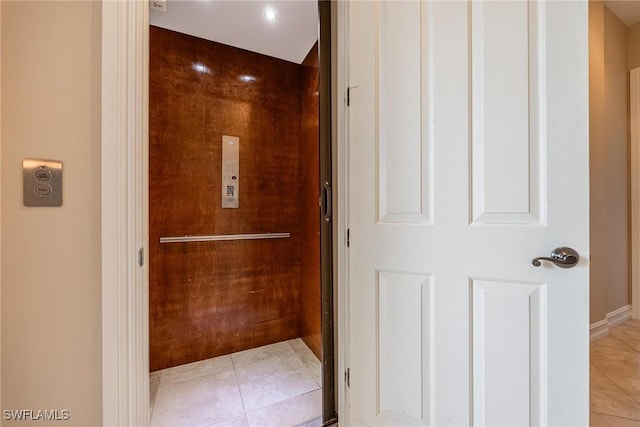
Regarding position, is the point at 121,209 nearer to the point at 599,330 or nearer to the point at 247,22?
the point at 247,22

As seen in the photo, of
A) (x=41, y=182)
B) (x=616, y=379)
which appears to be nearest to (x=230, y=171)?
(x=41, y=182)

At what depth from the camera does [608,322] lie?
2.34m

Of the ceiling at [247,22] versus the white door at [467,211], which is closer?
the white door at [467,211]

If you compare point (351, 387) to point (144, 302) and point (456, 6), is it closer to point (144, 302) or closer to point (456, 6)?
point (144, 302)

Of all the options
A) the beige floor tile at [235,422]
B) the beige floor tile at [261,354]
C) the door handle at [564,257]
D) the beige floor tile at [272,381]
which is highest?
the door handle at [564,257]

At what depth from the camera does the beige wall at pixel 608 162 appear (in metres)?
2.15

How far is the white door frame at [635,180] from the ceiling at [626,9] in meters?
0.44

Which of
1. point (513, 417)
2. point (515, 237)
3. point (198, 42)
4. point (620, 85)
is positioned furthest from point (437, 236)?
point (620, 85)

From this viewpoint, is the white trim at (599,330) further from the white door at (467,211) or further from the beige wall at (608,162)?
the white door at (467,211)

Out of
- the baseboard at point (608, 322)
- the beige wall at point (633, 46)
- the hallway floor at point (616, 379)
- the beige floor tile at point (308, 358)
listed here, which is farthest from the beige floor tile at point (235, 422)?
the beige wall at point (633, 46)

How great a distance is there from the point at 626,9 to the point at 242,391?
432 cm

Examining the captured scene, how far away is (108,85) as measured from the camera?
871 millimetres

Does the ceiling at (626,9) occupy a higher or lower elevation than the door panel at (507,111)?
higher

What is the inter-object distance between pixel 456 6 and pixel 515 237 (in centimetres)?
85
